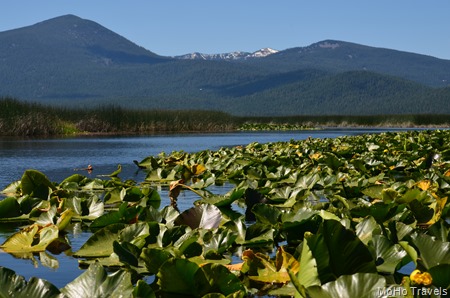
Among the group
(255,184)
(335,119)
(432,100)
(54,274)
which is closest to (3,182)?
(255,184)

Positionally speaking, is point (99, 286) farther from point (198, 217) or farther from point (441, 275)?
point (198, 217)

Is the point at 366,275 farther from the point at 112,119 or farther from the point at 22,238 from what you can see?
the point at 112,119

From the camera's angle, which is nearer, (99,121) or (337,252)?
(337,252)

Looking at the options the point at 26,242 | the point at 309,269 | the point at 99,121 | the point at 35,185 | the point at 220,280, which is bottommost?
the point at 99,121

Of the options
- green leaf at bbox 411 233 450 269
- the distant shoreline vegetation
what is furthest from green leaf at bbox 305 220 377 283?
the distant shoreline vegetation

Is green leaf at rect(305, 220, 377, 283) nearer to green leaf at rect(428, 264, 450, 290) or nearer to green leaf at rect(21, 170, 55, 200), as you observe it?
green leaf at rect(428, 264, 450, 290)

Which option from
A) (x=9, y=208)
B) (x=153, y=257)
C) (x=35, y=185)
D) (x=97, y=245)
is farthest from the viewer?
(x=35, y=185)

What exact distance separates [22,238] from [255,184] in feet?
10.6

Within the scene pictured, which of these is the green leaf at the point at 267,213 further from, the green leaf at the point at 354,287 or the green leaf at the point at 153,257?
the green leaf at the point at 354,287

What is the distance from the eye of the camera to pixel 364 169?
9.53 metres

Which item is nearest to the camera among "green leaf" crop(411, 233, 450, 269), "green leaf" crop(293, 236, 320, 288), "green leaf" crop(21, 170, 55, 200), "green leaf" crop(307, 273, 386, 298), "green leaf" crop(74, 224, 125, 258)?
"green leaf" crop(307, 273, 386, 298)

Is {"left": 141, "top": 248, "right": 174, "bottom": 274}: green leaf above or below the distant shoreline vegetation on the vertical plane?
above

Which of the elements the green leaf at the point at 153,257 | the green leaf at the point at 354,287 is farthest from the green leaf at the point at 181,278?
the green leaf at the point at 354,287

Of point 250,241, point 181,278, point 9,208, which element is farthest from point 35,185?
point 181,278
